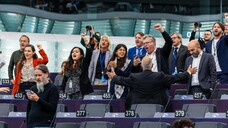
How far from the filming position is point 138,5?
20.6 metres

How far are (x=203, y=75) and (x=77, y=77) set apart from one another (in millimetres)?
1898

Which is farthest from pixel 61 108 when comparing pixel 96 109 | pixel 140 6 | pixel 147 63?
pixel 140 6

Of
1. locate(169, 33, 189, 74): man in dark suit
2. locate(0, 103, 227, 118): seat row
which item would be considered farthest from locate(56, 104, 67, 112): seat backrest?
locate(169, 33, 189, 74): man in dark suit

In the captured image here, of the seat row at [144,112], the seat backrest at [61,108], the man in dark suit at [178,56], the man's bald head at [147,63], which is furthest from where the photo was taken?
the man in dark suit at [178,56]

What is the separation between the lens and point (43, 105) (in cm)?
873

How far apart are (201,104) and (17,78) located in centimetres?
299

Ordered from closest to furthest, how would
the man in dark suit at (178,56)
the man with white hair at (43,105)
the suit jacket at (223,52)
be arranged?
the man with white hair at (43,105), the suit jacket at (223,52), the man in dark suit at (178,56)

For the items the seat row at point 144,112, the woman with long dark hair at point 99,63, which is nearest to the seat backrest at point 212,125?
the seat row at point 144,112

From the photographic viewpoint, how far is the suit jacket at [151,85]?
400 inches

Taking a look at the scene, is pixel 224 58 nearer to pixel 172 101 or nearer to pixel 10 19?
pixel 172 101

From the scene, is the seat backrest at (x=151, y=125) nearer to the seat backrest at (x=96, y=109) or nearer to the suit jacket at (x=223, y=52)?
the seat backrest at (x=96, y=109)

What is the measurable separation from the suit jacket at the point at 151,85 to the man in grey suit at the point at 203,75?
85 centimetres

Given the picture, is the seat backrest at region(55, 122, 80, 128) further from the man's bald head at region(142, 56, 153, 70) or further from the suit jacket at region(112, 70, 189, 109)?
the man's bald head at region(142, 56, 153, 70)

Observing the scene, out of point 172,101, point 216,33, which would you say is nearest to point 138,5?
point 216,33
